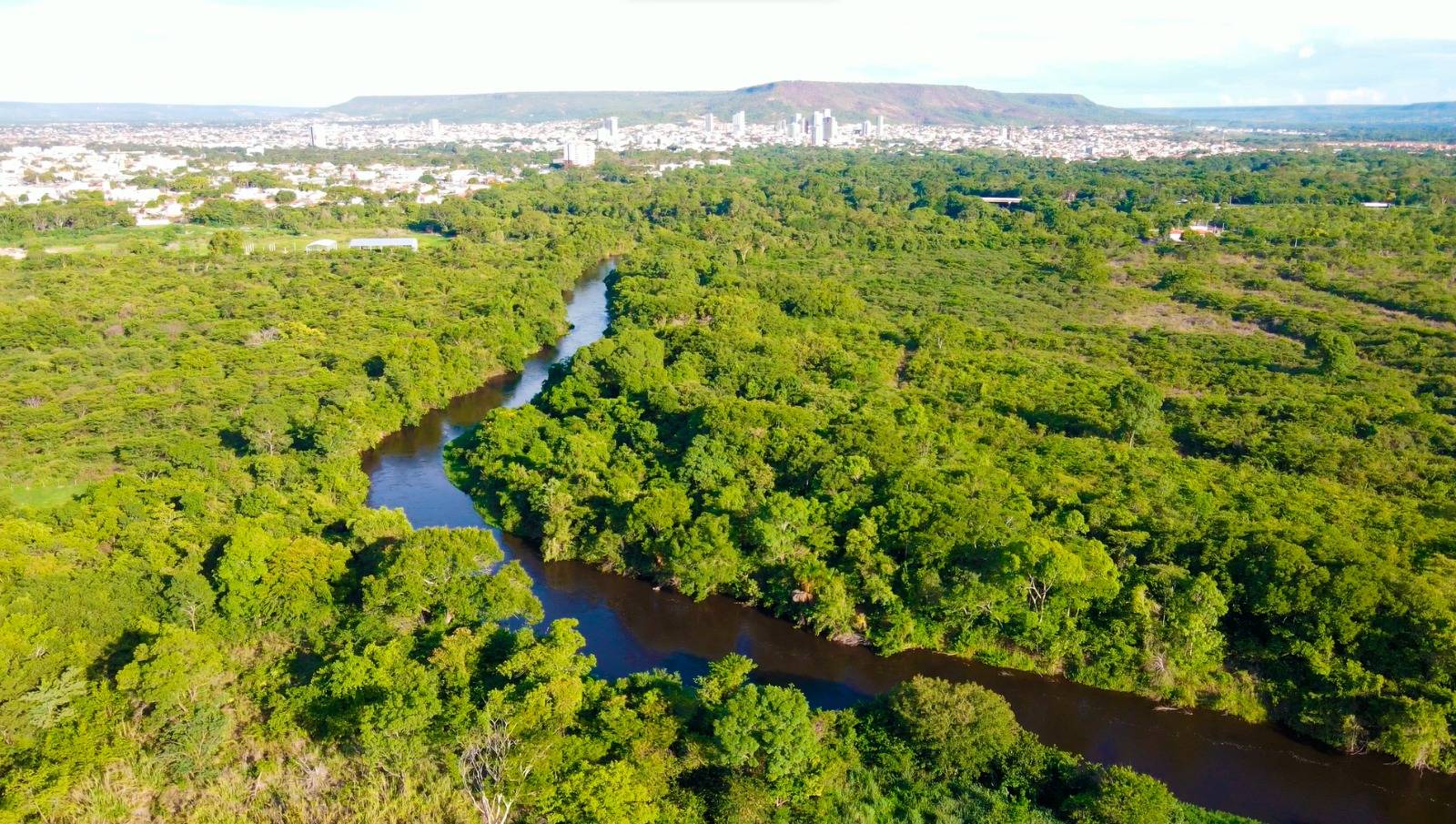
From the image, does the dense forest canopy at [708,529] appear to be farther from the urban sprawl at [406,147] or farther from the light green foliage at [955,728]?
the urban sprawl at [406,147]

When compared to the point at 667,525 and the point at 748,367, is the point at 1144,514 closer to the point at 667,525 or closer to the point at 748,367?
the point at 667,525

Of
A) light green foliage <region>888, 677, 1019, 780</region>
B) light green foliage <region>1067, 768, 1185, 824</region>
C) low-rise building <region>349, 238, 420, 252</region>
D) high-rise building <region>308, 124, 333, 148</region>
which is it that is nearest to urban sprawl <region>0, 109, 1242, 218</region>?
high-rise building <region>308, 124, 333, 148</region>

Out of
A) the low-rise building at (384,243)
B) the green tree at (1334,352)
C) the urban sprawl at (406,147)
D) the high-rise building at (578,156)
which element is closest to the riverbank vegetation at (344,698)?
the green tree at (1334,352)

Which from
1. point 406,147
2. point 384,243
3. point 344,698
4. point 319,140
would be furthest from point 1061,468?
point 319,140

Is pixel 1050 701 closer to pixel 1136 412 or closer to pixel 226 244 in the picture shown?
pixel 1136 412

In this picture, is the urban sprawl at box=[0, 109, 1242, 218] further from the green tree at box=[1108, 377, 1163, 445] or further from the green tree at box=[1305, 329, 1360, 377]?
the green tree at box=[1305, 329, 1360, 377]

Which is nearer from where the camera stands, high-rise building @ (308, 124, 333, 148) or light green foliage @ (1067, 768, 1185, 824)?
light green foliage @ (1067, 768, 1185, 824)
